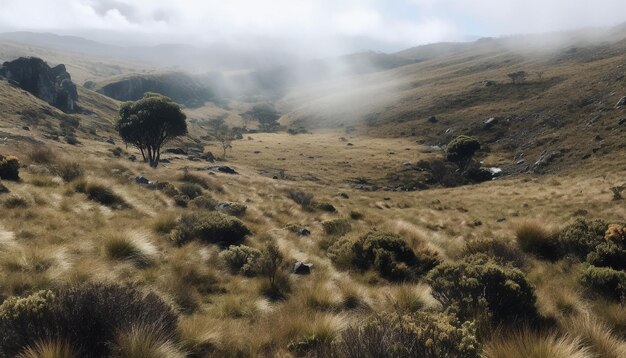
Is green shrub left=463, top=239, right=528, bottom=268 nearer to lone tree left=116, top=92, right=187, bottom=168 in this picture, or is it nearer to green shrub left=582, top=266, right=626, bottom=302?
green shrub left=582, top=266, right=626, bottom=302

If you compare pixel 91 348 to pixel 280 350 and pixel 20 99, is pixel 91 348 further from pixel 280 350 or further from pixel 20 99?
pixel 20 99

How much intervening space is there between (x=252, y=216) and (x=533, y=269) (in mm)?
11292

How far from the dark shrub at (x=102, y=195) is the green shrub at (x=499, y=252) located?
41.7 ft

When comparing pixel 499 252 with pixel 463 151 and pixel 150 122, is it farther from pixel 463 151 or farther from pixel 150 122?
pixel 463 151

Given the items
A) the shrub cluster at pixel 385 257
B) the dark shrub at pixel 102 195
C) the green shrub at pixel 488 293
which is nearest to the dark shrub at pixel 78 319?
the green shrub at pixel 488 293

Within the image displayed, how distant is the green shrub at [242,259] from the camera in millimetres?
10112

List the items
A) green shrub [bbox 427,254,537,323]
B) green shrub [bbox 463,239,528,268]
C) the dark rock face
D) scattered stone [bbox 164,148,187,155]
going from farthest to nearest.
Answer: the dark rock face
scattered stone [bbox 164,148,187,155]
green shrub [bbox 463,239,528,268]
green shrub [bbox 427,254,537,323]

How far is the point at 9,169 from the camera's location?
50.3 ft

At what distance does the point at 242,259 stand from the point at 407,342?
6732 millimetres

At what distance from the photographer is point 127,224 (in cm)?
1283

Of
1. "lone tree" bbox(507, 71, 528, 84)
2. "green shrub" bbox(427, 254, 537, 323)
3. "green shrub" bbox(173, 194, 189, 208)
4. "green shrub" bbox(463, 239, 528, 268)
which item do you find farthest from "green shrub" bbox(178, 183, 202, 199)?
"lone tree" bbox(507, 71, 528, 84)

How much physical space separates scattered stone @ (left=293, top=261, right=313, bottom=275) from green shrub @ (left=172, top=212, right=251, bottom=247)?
109 inches

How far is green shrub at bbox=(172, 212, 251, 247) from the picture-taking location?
480 inches

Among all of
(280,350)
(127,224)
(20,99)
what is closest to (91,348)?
(280,350)
